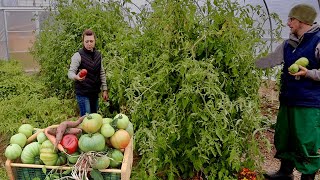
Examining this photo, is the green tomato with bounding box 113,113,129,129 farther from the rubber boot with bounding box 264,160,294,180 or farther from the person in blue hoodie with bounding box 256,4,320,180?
the rubber boot with bounding box 264,160,294,180

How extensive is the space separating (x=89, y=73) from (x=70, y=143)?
213 cm

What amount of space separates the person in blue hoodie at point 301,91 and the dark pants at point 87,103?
6.28 feet

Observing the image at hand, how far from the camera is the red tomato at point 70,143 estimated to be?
70.9 inches

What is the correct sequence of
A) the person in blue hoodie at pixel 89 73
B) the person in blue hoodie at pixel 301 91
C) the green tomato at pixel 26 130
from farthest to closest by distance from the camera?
the person in blue hoodie at pixel 89 73 < the person in blue hoodie at pixel 301 91 < the green tomato at pixel 26 130

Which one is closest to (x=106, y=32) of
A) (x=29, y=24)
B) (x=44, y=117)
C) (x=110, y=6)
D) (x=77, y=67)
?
(x=110, y=6)

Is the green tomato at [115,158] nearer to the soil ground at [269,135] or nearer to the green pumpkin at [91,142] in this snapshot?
the green pumpkin at [91,142]

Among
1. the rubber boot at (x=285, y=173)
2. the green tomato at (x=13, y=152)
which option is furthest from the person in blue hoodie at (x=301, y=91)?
the green tomato at (x=13, y=152)

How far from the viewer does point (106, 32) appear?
14.4 feet

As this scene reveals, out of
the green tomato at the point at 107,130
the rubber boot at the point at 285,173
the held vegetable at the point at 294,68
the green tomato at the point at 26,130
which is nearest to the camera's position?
the green tomato at the point at 107,130

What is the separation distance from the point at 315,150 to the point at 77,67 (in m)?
2.33

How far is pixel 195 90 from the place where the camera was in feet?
8.05

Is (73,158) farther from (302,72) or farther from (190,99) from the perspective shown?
(302,72)

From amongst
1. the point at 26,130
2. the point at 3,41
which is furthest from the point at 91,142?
the point at 3,41

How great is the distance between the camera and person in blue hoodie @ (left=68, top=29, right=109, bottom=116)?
12.2 feet
